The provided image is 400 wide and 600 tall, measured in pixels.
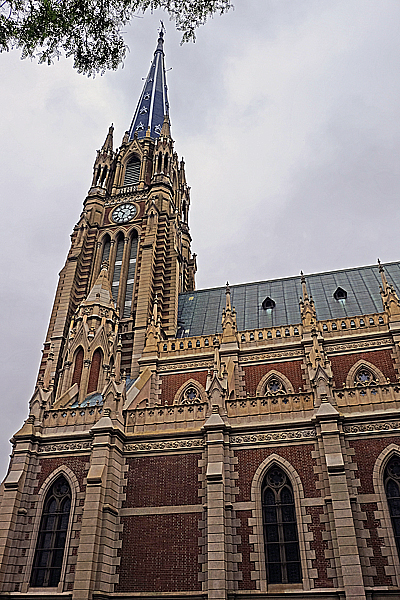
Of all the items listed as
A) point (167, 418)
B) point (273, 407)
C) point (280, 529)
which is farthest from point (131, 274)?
point (280, 529)

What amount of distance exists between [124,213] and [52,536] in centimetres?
2878

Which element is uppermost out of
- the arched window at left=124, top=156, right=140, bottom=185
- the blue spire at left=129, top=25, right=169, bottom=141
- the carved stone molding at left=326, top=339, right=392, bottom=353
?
the blue spire at left=129, top=25, right=169, bottom=141

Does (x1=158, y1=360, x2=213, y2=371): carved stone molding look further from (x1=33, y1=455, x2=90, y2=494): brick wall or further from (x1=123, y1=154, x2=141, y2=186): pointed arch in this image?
(x1=123, y1=154, x2=141, y2=186): pointed arch

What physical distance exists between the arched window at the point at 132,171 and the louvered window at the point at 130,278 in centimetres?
780

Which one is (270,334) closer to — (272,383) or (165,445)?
(272,383)

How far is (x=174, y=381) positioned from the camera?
28.9 metres

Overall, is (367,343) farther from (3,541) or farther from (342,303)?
(3,541)

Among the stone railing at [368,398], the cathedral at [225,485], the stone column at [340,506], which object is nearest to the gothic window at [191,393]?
the cathedral at [225,485]

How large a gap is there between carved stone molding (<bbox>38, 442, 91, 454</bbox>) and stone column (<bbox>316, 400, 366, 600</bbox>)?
9.92m

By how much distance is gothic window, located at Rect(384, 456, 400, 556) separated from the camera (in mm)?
16078

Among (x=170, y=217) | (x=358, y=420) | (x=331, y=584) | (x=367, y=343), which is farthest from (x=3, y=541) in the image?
(x=170, y=217)

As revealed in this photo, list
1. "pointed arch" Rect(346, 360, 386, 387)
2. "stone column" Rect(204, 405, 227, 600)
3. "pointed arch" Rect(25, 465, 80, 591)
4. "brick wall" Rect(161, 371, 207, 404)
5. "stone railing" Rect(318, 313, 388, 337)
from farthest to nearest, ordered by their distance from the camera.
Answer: "brick wall" Rect(161, 371, 207, 404) → "stone railing" Rect(318, 313, 388, 337) → "pointed arch" Rect(346, 360, 386, 387) → "pointed arch" Rect(25, 465, 80, 591) → "stone column" Rect(204, 405, 227, 600)

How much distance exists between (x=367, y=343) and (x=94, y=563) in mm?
18143

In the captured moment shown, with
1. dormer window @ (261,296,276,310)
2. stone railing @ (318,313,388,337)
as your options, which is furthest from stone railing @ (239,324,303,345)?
dormer window @ (261,296,276,310)
